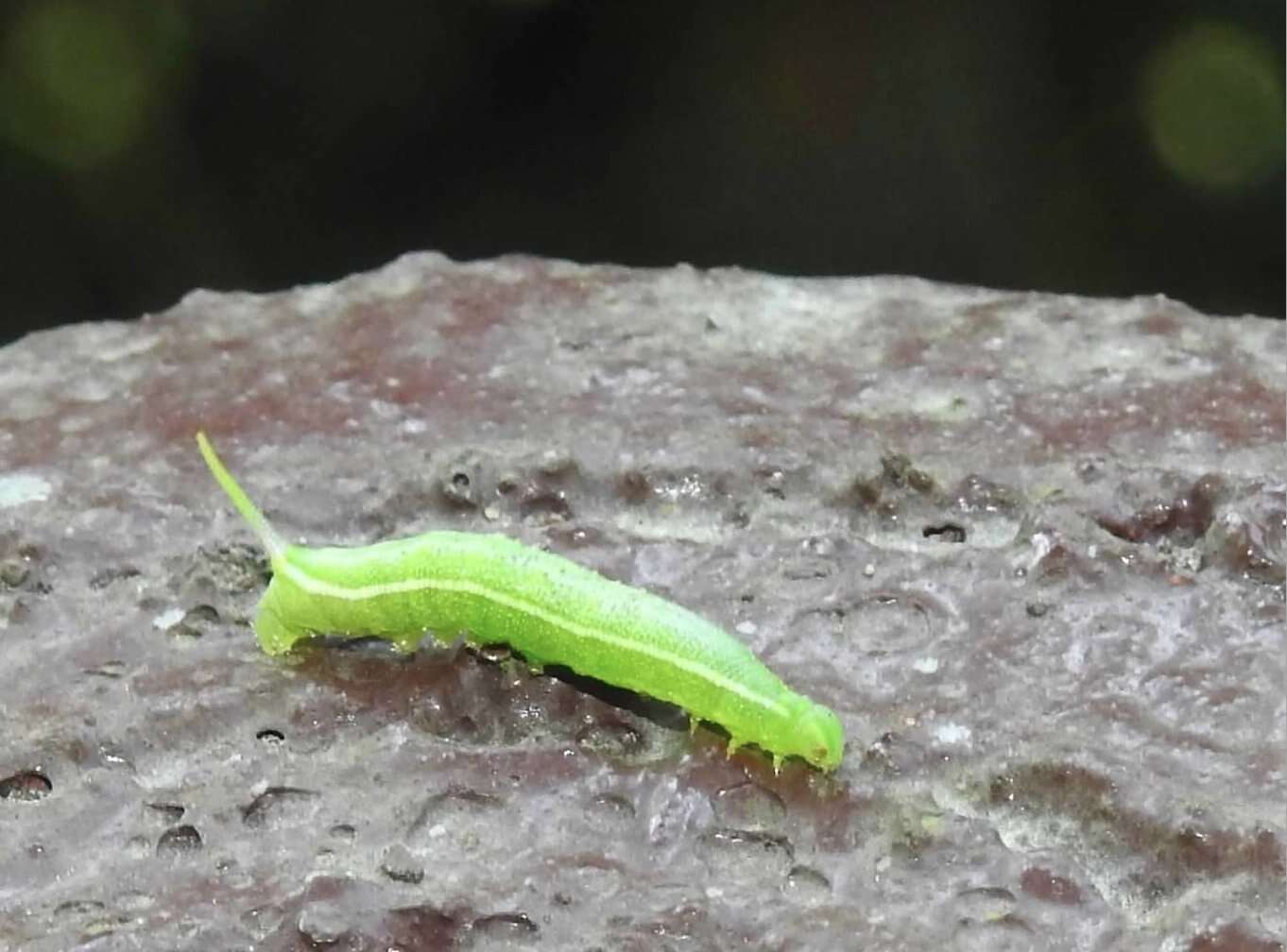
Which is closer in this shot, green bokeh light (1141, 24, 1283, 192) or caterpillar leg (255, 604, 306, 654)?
caterpillar leg (255, 604, 306, 654)

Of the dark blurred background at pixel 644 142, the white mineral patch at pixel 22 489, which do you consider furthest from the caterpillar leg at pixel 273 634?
the dark blurred background at pixel 644 142

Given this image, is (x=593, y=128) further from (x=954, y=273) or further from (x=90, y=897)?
(x=90, y=897)

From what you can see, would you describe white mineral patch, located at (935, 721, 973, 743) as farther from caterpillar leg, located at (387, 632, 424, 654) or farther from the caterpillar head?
caterpillar leg, located at (387, 632, 424, 654)

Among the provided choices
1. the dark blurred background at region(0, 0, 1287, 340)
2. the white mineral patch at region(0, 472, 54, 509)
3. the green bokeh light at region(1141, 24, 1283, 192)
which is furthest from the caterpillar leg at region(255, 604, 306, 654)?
the green bokeh light at region(1141, 24, 1283, 192)

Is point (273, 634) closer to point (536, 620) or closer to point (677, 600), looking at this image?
point (536, 620)

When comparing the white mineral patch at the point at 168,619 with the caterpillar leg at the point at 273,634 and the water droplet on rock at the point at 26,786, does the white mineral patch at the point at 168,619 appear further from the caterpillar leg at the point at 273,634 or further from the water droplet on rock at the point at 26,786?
the water droplet on rock at the point at 26,786

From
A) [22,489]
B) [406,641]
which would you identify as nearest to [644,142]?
[22,489]
